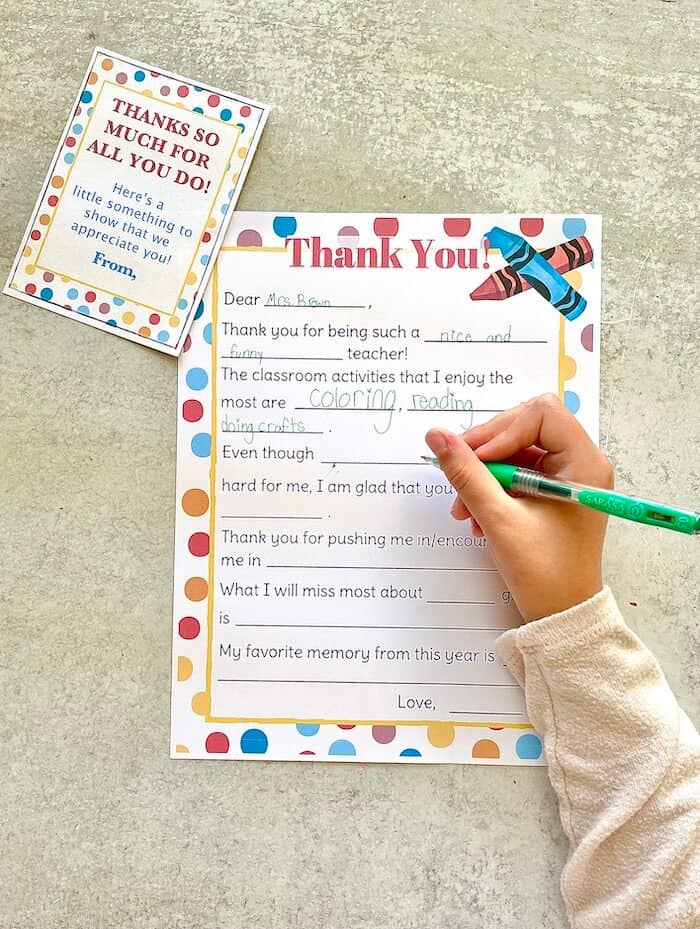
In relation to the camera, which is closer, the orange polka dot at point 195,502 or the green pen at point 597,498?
the green pen at point 597,498

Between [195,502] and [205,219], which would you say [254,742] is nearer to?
[195,502]

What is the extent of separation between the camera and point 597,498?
0.64m

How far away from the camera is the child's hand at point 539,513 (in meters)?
0.67

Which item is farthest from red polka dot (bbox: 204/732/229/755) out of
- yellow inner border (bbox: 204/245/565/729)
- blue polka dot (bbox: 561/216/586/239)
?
blue polka dot (bbox: 561/216/586/239)

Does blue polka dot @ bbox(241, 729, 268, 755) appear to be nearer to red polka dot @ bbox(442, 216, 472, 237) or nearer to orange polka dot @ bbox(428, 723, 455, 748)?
orange polka dot @ bbox(428, 723, 455, 748)

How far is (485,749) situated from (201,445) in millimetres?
338

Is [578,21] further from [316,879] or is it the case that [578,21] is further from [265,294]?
[316,879]

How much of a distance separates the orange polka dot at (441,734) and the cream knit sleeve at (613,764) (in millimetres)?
71

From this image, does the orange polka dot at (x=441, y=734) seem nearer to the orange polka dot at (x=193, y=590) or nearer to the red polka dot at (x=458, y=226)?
the orange polka dot at (x=193, y=590)

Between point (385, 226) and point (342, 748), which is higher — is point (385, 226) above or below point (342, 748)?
above

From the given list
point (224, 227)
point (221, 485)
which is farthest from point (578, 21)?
point (221, 485)

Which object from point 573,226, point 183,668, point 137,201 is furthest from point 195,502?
point 573,226

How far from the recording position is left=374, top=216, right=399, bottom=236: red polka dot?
2.41ft

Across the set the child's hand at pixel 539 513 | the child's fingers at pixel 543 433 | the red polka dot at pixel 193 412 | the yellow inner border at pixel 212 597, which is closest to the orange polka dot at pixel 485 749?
the yellow inner border at pixel 212 597
